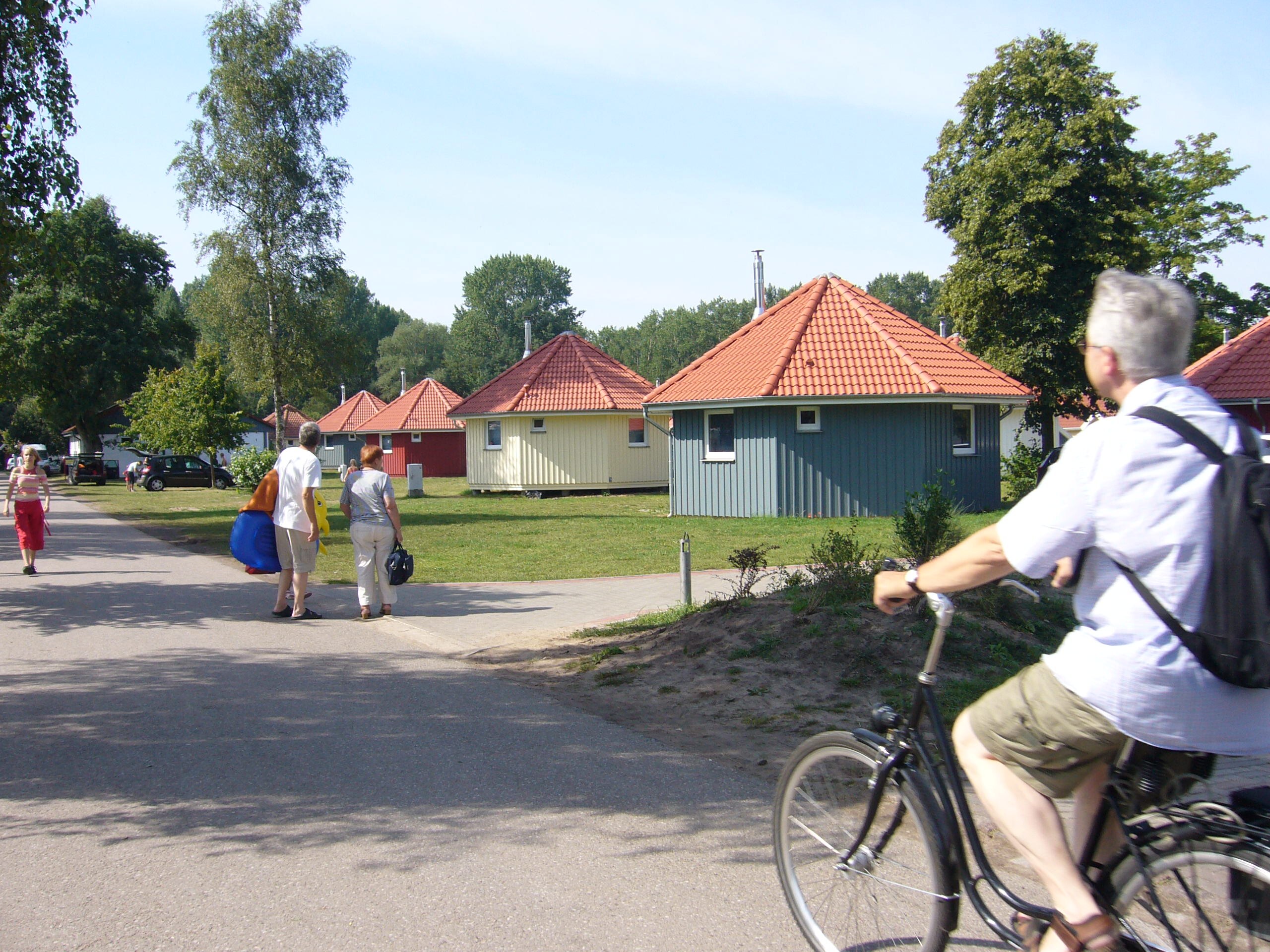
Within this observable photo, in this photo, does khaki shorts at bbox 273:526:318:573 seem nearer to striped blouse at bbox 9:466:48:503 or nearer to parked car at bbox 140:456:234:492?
striped blouse at bbox 9:466:48:503

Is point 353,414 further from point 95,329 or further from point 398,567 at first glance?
point 398,567

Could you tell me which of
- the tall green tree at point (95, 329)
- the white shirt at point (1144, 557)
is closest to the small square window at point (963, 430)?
the white shirt at point (1144, 557)

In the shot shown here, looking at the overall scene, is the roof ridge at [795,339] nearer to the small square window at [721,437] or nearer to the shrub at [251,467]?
the small square window at [721,437]

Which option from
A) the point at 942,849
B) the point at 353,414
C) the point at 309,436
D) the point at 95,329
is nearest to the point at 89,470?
the point at 95,329

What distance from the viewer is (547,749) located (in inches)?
241

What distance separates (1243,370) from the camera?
3072cm

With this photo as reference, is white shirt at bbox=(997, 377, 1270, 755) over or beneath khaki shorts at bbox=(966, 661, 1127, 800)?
over

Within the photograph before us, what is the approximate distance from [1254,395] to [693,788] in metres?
29.8

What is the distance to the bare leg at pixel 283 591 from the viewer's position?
1098 centimetres

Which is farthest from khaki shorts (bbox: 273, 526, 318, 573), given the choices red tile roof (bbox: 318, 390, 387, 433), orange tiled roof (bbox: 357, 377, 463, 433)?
red tile roof (bbox: 318, 390, 387, 433)

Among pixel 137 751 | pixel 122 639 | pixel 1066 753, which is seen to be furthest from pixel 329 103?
pixel 1066 753

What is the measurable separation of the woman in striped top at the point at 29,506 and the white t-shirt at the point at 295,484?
589cm

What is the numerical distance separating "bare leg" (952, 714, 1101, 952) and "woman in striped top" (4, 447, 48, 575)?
1478cm

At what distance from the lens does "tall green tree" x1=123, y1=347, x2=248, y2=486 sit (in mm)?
42812
